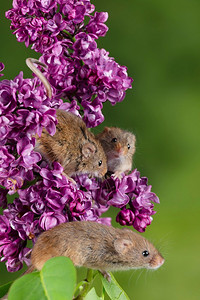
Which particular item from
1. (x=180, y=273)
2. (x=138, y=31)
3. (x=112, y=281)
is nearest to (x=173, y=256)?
(x=180, y=273)

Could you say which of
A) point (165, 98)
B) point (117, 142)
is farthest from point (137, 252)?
point (165, 98)

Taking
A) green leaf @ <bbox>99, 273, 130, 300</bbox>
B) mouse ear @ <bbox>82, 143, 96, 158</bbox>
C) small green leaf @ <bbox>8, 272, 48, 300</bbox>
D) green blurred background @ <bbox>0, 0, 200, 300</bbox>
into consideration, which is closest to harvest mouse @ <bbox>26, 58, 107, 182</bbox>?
mouse ear @ <bbox>82, 143, 96, 158</bbox>

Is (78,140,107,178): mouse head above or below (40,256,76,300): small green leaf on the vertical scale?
above

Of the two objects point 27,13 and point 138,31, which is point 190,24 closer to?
point 138,31

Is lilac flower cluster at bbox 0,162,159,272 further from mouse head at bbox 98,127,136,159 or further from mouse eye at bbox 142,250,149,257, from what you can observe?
mouse head at bbox 98,127,136,159

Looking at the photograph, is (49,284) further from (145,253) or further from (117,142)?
(117,142)

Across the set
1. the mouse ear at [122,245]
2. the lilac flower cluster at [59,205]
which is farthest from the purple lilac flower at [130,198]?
the mouse ear at [122,245]

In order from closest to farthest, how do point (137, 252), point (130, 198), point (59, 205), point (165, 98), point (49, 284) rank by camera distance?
1. point (49, 284)
2. point (59, 205)
3. point (130, 198)
4. point (137, 252)
5. point (165, 98)

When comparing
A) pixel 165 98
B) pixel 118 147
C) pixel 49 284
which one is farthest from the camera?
pixel 165 98
